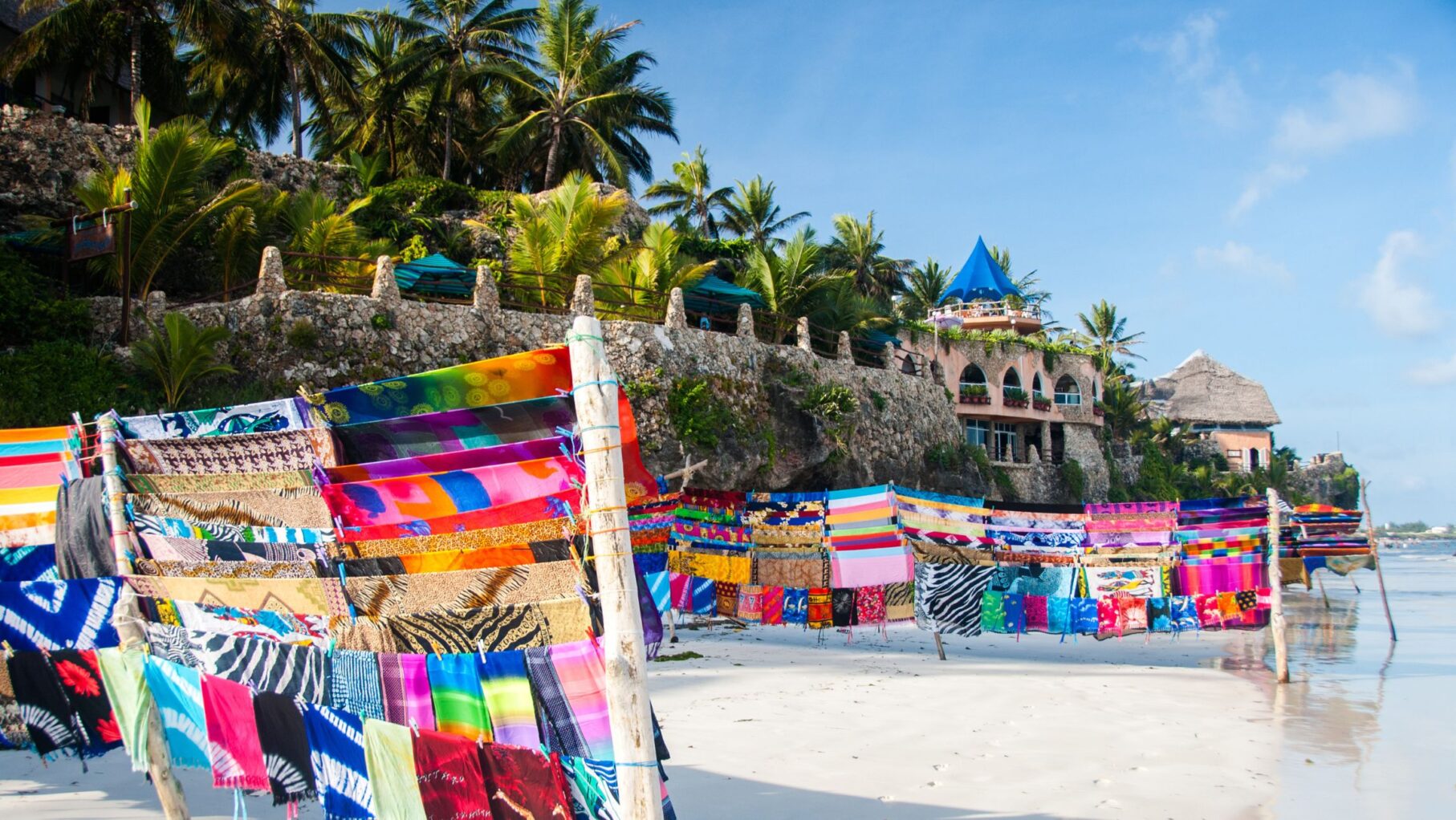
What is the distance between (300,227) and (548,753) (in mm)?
18730

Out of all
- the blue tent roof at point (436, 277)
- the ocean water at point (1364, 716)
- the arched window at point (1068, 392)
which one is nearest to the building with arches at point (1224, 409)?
the arched window at point (1068, 392)

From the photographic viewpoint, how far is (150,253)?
16.5m

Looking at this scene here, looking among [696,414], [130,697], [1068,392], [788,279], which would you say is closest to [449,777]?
[130,697]

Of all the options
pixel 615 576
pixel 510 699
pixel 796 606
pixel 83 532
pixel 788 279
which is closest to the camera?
pixel 615 576

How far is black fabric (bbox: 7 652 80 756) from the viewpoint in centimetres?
500

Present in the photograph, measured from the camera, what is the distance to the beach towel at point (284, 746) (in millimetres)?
3975

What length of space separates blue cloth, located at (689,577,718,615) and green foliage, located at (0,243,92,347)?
1086 centimetres

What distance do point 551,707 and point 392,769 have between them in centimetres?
79

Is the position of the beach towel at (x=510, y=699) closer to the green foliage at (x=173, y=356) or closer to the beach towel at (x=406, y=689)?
the beach towel at (x=406, y=689)

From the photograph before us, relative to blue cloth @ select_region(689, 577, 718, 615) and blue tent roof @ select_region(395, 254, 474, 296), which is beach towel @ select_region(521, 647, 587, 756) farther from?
blue tent roof @ select_region(395, 254, 474, 296)

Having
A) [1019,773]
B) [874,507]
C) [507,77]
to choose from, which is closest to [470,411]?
[1019,773]

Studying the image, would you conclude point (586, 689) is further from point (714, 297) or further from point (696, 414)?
point (714, 297)

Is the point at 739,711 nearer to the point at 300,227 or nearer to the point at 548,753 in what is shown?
the point at 548,753

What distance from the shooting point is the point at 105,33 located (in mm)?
22375
